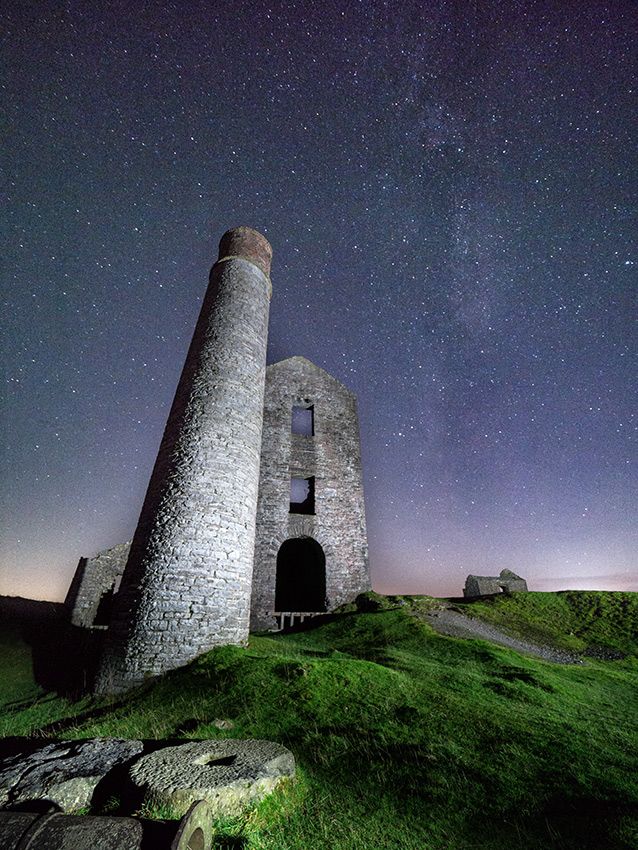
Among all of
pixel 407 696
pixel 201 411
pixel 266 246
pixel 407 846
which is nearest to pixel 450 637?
pixel 407 696

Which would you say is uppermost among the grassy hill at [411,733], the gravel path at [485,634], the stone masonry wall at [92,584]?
the stone masonry wall at [92,584]

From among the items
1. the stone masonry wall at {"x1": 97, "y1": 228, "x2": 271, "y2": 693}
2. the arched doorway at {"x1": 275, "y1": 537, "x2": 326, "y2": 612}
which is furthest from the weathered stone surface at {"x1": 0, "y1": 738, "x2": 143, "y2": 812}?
the arched doorway at {"x1": 275, "y1": 537, "x2": 326, "y2": 612}

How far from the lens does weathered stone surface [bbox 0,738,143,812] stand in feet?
10.8

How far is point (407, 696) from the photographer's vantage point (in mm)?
5414

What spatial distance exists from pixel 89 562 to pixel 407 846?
1750 centimetres

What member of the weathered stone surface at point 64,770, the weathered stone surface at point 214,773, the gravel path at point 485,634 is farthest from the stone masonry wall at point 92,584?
the weathered stone surface at point 214,773

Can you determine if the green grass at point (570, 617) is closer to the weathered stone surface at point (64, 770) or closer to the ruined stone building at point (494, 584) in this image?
the weathered stone surface at point (64, 770)

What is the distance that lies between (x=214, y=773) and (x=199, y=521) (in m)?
5.54

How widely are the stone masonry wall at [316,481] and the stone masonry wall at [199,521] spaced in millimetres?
6106

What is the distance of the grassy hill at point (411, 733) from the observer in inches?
122

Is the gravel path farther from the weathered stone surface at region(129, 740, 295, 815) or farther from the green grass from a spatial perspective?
the weathered stone surface at region(129, 740, 295, 815)

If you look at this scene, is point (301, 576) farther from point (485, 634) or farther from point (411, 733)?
point (411, 733)

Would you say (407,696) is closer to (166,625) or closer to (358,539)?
(166,625)

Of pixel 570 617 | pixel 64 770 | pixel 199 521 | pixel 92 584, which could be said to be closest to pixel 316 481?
pixel 199 521
